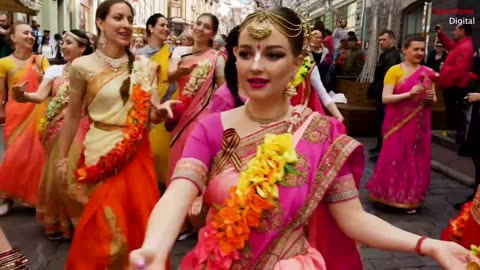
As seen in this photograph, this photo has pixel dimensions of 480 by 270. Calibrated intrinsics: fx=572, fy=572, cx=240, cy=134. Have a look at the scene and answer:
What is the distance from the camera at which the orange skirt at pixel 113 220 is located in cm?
332

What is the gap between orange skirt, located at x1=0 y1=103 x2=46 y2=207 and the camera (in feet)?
17.6

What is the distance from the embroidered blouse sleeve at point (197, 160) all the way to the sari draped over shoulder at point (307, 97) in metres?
2.56

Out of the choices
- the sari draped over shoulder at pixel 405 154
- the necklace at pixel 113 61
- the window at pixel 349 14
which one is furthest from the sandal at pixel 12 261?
the window at pixel 349 14

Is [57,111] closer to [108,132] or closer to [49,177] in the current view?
[49,177]

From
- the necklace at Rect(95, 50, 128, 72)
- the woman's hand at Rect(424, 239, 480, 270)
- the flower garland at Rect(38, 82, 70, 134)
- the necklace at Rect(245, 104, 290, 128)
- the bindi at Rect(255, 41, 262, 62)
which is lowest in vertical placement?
the woman's hand at Rect(424, 239, 480, 270)

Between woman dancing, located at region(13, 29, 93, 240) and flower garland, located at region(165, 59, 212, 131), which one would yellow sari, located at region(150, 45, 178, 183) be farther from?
woman dancing, located at region(13, 29, 93, 240)

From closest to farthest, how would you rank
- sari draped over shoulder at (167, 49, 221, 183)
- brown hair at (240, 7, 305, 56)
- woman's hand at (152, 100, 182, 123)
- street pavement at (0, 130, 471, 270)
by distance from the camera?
1. brown hair at (240, 7, 305, 56)
2. woman's hand at (152, 100, 182, 123)
3. street pavement at (0, 130, 471, 270)
4. sari draped over shoulder at (167, 49, 221, 183)

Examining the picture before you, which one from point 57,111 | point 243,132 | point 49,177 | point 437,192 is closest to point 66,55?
point 57,111

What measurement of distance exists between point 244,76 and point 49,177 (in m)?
3.41

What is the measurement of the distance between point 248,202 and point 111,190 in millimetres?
1732

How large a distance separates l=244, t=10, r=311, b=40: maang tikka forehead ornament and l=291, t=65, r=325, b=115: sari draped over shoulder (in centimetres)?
253

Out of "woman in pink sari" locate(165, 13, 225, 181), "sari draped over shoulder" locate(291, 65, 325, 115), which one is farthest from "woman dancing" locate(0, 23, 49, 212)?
"sari draped over shoulder" locate(291, 65, 325, 115)

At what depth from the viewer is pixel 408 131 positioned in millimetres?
5660

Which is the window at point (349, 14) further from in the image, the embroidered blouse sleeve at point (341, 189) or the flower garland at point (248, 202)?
the flower garland at point (248, 202)
